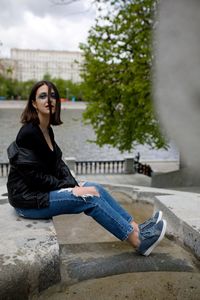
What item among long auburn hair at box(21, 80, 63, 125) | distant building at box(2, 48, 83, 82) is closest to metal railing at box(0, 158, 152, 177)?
long auburn hair at box(21, 80, 63, 125)

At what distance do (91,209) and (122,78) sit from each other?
8348 millimetres

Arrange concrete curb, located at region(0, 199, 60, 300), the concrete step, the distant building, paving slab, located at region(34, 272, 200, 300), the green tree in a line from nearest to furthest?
1. concrete curb, located at region(0, 199, 60, 300)
2. paving slab, located at region(34, 272, 200, 300)
3. the concrete step
4. the green tree
5. the distant building

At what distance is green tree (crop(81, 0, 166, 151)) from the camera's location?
968 centimetres

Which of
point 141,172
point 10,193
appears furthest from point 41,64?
point 10,193

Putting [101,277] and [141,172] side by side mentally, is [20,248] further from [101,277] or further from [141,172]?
[141,172]

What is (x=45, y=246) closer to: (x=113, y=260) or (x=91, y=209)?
(x=91, y=209)

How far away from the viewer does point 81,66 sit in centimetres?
1148

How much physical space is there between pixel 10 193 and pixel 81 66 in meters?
9.47

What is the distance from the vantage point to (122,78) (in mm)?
10359

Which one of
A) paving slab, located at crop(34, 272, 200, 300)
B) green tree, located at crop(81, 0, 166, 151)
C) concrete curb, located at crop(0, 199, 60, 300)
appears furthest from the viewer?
green tree, located at crop(81, 0, 166, 151)

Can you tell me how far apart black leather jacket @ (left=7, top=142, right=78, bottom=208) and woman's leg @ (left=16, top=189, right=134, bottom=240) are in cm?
7

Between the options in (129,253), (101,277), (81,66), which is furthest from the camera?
(81,66)

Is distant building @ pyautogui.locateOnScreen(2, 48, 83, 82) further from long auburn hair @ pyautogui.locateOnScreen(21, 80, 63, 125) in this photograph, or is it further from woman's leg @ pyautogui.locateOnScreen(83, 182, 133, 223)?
woman's leg @ pyautogui.locateOnScreen(83, 182, 133, 223)

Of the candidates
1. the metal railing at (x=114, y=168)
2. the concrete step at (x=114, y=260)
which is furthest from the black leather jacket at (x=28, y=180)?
the metal railing at (x=114, y=168)
